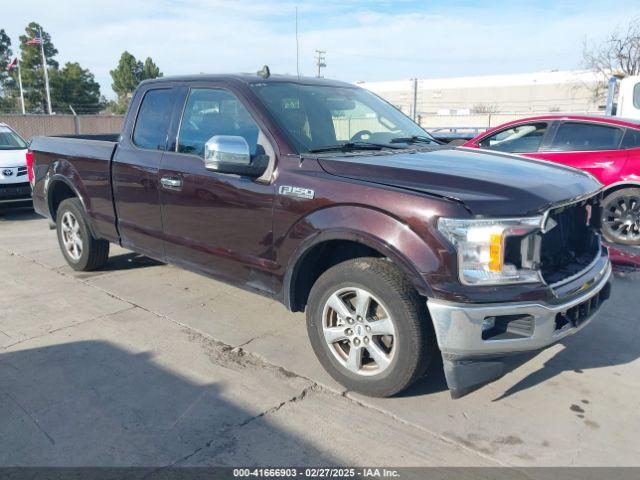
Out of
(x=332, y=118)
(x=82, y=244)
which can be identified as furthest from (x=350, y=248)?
(x=82, y=244)

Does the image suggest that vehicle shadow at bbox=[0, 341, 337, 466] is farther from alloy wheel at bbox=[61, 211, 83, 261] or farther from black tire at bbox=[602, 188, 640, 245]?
black tire at bbox=[602, 188, 640, 245]

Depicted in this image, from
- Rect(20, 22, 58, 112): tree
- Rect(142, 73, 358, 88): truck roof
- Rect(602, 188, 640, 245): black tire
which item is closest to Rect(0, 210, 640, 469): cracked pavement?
Rect(142, 73, 358, 88): truck roof

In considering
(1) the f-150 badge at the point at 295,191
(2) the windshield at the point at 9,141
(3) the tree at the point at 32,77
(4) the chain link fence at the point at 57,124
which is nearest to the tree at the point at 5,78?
(3) the tree at the point at 32,77

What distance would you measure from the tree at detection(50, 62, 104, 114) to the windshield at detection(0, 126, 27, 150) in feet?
119

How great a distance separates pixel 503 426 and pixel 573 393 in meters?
0.66

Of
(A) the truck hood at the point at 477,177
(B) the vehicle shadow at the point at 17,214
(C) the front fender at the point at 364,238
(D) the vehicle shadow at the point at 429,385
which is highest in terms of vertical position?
(A) the truck hood at the point at 477,177

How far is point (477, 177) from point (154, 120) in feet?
9.51

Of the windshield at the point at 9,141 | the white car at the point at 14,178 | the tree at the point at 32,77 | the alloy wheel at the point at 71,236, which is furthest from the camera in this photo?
the tree at the point at 32,77

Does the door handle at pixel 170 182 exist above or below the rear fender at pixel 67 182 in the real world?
above

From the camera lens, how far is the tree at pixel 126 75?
52.9 meters

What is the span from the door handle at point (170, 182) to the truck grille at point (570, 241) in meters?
2.66

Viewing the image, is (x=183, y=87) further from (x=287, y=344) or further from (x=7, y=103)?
(x=7, y=103)

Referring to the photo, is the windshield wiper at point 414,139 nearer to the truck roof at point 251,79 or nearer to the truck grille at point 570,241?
the truck roof at point 251,79

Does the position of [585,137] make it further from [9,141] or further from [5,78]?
[5,78]
